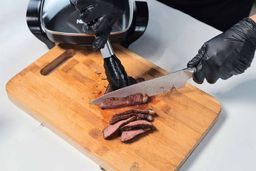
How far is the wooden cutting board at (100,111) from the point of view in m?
0.83

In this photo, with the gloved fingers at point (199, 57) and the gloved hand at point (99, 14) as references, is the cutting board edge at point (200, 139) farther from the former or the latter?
the gloved hand at point (99, 14)

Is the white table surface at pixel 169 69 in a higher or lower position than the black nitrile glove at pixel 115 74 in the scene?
lower

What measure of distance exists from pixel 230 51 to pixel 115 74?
0.95 feet

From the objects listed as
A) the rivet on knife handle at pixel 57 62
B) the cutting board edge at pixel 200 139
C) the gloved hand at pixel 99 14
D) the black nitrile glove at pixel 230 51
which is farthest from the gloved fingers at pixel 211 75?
the rivet on knife handle at pixel 57 62

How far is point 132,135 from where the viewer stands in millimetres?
831

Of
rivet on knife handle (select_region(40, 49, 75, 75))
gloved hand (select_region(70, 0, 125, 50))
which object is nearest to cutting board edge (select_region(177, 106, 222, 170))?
gloved hand (select_region(70, 0, 125, 50))

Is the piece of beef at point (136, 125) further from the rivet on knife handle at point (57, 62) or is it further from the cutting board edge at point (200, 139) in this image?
the rivet on knife handle at point (57, 62)

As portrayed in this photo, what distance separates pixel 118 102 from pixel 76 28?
257mm

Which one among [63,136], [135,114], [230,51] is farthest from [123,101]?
[230,51]

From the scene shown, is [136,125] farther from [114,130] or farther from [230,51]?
[230,51]

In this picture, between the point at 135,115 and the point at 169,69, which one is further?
the point at 169,69

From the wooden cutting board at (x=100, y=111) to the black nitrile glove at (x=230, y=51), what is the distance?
0.39 feet

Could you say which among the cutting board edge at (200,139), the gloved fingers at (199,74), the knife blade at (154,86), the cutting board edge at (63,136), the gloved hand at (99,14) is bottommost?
the cutting board edge at (200,139)

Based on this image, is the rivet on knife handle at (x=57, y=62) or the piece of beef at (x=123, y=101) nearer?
the piece of beef at (x=123, y=101)
